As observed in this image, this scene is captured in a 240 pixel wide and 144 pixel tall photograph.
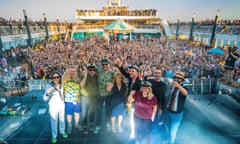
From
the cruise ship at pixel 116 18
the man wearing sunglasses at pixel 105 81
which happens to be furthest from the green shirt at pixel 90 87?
the cruise ship at pixel 116 18

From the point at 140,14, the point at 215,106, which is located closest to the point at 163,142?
the point at 215,106

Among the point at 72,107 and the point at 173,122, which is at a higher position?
the point at 72,107

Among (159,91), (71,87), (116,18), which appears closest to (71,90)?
(71,87)

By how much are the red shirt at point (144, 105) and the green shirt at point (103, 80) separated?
0.90 metres

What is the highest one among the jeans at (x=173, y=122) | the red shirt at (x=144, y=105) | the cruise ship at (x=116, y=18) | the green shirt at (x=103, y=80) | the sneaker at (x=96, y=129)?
the cruise ship at (x=116, y=18)

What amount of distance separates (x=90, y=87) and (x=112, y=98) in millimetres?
602

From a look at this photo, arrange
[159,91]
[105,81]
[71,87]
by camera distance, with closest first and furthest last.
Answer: [159,91]
[71,87]
[105,81]

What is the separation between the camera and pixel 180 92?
2943 millimetres

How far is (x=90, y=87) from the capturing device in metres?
3.48

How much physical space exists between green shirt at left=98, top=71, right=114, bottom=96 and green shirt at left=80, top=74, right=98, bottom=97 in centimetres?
10

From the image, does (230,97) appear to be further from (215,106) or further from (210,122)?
(210,122)

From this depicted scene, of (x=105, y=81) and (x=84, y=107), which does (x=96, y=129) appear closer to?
(x=84, y=107)

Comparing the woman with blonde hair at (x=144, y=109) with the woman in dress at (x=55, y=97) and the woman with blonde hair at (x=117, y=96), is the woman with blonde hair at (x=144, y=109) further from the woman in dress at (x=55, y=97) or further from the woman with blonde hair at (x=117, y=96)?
the woman in dress at (x=55, y=97)

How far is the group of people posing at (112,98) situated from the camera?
9.57ft
